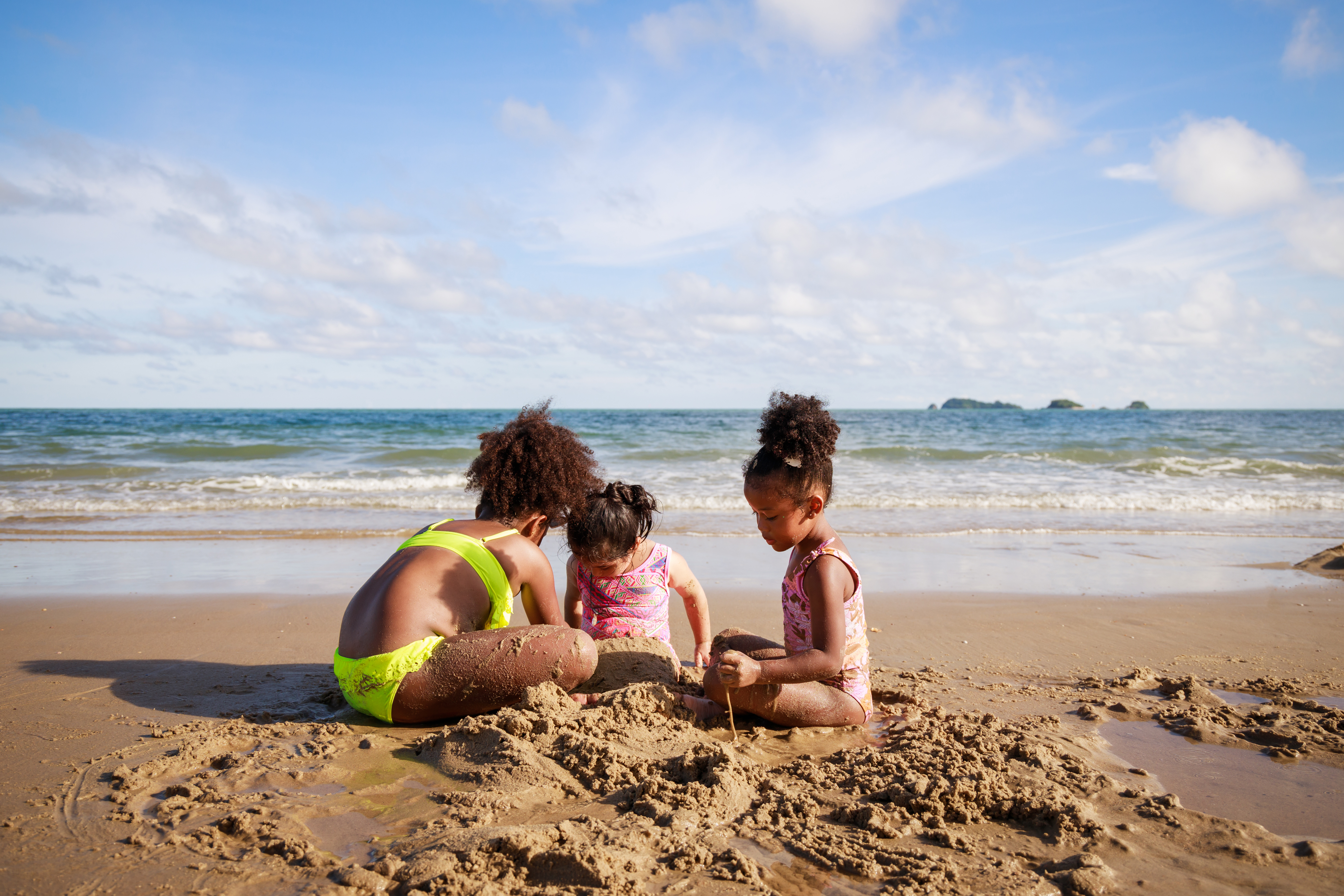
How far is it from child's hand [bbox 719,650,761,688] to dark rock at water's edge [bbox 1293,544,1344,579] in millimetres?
6241

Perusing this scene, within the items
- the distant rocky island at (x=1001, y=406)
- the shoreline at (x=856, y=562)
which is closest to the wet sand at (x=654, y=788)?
the shoreline at (x=856, y=562)

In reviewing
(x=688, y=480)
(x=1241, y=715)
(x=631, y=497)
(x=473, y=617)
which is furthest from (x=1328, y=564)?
(x=688, y=480)

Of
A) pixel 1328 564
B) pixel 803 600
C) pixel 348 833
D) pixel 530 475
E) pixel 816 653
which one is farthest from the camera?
pixel 1328 564

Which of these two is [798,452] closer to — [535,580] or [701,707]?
[701,707]

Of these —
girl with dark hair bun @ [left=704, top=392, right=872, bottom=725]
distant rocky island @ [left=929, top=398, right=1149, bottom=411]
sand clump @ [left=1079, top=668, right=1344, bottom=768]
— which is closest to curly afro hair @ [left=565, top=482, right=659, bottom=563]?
girl with dark hair bun @ [left=704, top=392, right=872, bottom=725]

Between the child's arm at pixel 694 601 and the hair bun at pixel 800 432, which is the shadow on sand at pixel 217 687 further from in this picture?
the hair bun at pixel 800 432

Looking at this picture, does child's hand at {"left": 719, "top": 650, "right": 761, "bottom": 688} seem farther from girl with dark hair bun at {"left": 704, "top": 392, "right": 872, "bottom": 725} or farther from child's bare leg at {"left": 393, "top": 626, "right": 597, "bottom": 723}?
Answer: child's bare leg at {"left": 393, "top": 626, "right": 597, "bottom": 723}

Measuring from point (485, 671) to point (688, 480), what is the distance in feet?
35.5

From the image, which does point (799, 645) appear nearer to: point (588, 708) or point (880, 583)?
point (588, 708)

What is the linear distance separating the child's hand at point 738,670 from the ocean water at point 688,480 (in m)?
2.92

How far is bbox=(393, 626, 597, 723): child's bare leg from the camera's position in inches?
120

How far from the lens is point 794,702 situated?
314 cm

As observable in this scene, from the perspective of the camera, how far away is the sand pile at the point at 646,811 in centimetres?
205

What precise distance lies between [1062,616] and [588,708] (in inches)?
147
